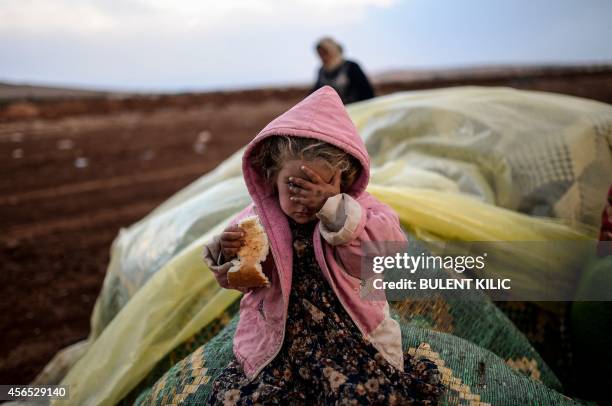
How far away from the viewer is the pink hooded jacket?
3.97ft

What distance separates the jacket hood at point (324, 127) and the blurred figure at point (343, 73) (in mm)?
3144

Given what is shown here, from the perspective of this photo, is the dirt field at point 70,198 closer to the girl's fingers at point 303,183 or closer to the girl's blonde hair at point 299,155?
the girl's blonde hair at point 299,155

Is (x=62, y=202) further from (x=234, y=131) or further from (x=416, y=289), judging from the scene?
(x=234, y=131)

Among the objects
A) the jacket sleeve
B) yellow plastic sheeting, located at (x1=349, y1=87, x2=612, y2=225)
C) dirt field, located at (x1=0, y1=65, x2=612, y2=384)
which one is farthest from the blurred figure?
the jacket sleeve

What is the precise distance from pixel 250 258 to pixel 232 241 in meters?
0.06

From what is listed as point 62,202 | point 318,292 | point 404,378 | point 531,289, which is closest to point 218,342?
point 318,292

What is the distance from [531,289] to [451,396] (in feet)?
2.50

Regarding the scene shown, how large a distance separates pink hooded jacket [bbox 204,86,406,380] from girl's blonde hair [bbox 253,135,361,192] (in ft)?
0.10

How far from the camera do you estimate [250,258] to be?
1252 mm

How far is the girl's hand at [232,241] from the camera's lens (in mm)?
1252

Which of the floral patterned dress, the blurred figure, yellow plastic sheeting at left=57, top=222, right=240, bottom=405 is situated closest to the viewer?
the floral patterned dress

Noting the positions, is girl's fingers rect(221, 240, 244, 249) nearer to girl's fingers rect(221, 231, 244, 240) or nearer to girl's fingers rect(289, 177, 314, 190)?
girl's fingers rect(221, 231, 244, 240)

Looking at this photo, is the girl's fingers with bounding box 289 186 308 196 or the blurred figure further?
the blurred figure

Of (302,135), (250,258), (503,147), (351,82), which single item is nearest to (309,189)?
(302,135)
